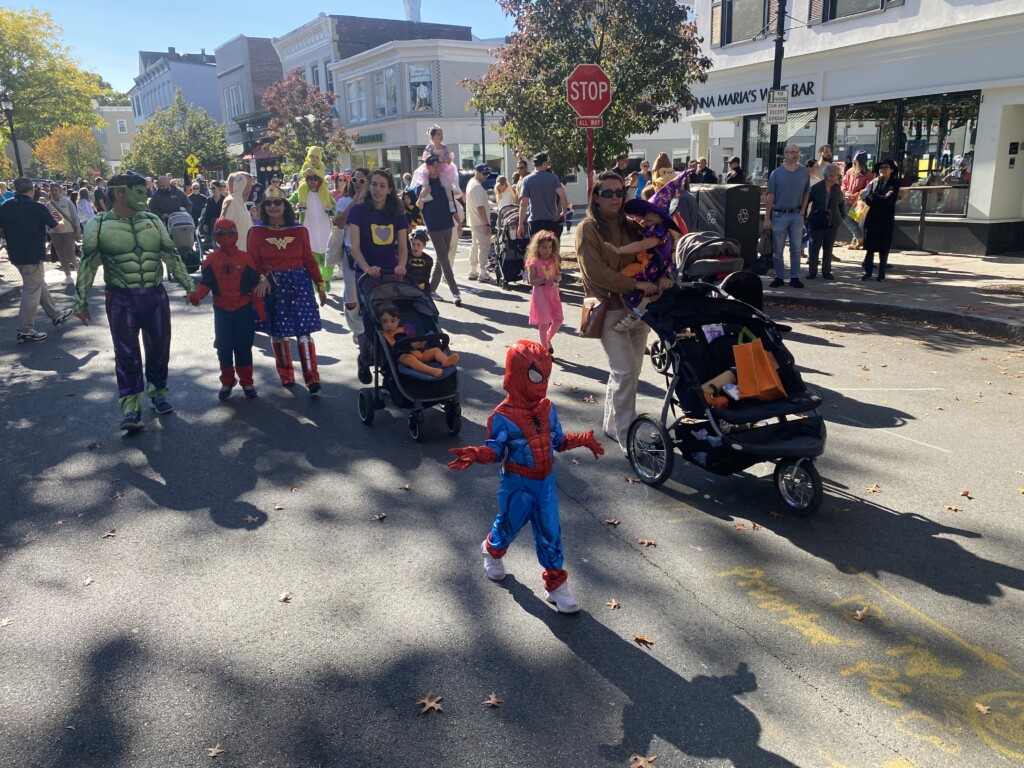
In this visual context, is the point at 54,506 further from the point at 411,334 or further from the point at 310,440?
the point at 411,334

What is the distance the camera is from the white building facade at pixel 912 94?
1578 centimetres

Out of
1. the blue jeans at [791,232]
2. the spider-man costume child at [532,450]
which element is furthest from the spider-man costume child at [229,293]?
the blue jeans at [791,232]

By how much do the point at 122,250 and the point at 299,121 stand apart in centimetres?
4326

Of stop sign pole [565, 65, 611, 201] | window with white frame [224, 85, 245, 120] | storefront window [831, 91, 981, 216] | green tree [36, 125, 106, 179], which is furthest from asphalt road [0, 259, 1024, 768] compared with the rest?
green tree [36, 125, 106, 179]

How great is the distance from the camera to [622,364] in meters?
6.12

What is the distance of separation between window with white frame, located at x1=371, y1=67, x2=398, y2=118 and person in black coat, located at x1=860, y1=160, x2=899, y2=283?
36968mm

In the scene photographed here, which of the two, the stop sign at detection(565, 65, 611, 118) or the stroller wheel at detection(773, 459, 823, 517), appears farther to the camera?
the stop sign at detection(565, 65, 611, 118)

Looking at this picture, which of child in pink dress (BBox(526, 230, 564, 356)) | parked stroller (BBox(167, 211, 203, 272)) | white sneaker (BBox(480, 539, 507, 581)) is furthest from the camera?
parked stroller (BBox(167, 211, 203, 272))

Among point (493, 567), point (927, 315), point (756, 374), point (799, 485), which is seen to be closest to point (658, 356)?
point (756, 374)

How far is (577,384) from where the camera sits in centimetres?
823

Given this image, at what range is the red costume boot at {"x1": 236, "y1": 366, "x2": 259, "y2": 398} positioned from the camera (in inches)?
320

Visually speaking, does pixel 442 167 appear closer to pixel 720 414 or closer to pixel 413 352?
pixel 413 352

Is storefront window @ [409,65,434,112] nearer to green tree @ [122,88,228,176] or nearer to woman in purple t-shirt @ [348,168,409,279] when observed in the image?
green tree @ [122,88,228,176]

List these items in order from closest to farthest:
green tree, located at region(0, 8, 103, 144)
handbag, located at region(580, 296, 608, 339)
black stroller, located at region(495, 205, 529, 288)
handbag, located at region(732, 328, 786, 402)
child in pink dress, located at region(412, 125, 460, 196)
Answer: handbag, located at region(732, 328, 786, 402) → handbag, located at region(580, 296, 608, 339) → child in pink dress, located at region(412, 125, 460, 196) → black stroller, located at region(495, 205, 529, 288) → green tree, located at region(0, 8, 103, 144)
